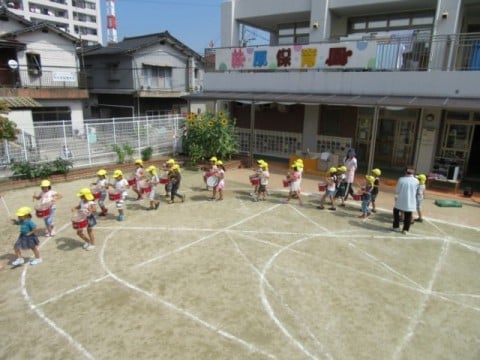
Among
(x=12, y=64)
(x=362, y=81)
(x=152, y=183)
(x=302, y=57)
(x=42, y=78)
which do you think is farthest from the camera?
(x=42, y=78)

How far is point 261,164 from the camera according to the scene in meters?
10.8

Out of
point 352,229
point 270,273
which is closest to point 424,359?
point 270,273

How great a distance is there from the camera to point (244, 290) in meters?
6.05

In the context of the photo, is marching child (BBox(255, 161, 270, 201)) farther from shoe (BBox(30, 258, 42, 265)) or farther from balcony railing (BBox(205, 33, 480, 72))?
balcony railing (BBox(205, 33, 480, 72))

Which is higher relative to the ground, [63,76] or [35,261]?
[63,76]

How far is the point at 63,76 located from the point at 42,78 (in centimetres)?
133

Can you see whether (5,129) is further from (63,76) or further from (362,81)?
(63,76)

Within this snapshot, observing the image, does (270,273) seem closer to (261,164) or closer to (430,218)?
(261,164)

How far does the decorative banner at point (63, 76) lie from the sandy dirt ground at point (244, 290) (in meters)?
16.5

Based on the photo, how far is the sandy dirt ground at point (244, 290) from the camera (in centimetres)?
476

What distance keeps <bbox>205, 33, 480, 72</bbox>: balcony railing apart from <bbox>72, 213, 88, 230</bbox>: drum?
37.7 feet

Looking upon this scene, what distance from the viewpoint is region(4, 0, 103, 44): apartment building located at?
5128 centimetres

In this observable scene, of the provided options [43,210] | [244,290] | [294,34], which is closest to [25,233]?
[43,210]

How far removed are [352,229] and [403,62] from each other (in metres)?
8.14
